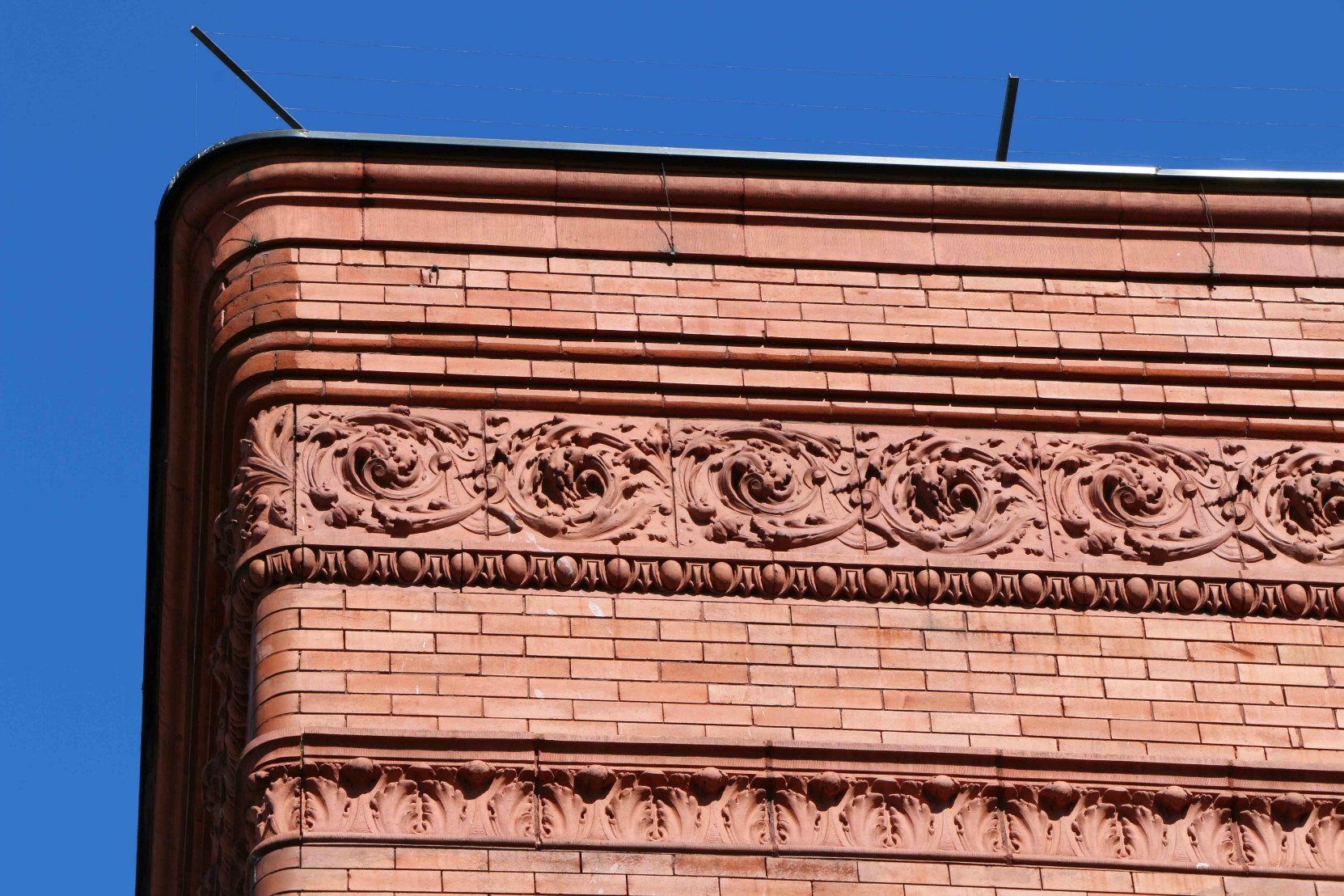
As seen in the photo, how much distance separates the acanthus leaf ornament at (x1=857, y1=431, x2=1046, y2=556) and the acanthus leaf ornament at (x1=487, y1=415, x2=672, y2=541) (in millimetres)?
960

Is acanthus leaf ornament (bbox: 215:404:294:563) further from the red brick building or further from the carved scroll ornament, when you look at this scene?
the carved scroll ornament

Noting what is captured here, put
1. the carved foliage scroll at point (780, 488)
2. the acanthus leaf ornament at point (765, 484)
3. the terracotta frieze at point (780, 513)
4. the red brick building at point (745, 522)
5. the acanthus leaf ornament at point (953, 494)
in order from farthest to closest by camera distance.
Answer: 1. the acanthus leaf ornament at point (953, 494)
2. the acanthus leaf ornament at point (765, 484)
3. the carved foliage scroll at point (780, 488)
4. the terracotta frieze at point (780, 513)
5. the red brick building at point (745, 522)

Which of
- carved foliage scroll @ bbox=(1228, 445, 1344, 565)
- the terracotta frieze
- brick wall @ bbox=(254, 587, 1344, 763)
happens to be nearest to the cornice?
brick wall @ bbox=(254, 587, 1344, 763)

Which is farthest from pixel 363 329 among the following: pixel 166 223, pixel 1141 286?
pixel 1141 286

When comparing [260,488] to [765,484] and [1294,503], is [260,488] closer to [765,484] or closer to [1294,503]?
[765,484]

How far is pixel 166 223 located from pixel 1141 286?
4.64 m

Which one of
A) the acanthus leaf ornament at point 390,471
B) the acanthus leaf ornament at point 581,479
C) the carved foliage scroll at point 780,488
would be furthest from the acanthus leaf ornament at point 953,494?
the acanthus leaf ornament at point 390,471

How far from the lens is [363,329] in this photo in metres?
13.4

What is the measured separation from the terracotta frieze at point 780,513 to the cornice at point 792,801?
2.91 ft

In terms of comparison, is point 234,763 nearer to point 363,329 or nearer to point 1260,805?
point 363,329

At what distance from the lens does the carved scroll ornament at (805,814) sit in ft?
39.3

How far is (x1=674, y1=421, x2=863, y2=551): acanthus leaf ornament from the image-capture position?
1309cm

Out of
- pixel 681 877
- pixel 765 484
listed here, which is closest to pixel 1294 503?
pixel 765 484

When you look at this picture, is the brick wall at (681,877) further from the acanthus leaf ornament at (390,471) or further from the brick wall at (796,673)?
the acanthus leaf ornament at (390,471)
